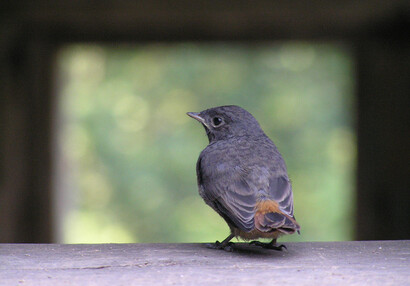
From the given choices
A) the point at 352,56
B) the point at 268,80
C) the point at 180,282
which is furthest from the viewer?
the point at 268,80

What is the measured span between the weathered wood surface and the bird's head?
928mm

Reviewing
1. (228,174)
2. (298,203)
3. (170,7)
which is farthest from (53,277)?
(298,203)

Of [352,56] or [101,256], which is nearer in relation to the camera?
[101,256]

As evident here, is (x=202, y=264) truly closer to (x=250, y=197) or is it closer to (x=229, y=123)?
(x=250, y=197)

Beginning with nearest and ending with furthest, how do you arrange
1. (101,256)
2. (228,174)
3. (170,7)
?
(101,256), (228,174), (170,7)

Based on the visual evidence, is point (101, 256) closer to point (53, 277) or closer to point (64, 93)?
point (53, 277)

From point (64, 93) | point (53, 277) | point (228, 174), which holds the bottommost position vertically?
point (53, 277)

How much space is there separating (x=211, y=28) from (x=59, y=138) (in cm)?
163

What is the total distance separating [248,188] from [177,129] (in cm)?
439

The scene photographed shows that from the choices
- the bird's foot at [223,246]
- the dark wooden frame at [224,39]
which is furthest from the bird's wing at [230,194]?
the dark wooden frame at [224,39]

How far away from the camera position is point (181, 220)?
7.71 meters

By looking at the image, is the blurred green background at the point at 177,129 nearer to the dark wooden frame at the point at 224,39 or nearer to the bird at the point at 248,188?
the dark wooden frame at the point at 224,39

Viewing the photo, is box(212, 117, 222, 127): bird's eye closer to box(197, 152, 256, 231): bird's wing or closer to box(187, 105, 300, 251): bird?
box(187, 105, 300, 251): bird

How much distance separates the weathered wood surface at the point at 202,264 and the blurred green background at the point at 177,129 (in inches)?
97.6
